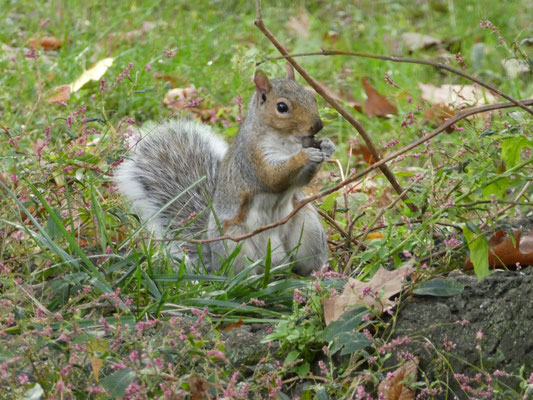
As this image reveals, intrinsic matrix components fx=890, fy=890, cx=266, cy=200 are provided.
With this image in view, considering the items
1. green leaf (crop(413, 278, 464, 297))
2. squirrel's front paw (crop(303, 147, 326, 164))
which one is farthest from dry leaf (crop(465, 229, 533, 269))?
squirrel's front paw (crop(303, 147, 326, 164))

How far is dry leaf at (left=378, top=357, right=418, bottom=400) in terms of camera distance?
62.9 inches

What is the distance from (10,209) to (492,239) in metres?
1.16

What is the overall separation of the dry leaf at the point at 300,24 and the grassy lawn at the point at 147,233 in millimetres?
38

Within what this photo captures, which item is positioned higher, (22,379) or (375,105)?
(22,379)

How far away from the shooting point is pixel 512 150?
1813 millimetres

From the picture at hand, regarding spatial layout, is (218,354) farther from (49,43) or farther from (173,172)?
(49,43)

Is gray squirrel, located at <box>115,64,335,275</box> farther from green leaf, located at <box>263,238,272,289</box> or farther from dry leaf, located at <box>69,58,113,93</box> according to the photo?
dry leaf, located at <box>69,58,113,93</box>

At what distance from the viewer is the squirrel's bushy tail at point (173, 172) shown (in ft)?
8.80

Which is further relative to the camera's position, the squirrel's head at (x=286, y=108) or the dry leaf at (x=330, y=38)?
the dry leaf at (x=330, y=38)

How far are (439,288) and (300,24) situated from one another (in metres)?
3.27

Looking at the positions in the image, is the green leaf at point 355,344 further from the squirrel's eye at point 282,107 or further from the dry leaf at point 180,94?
the dry leaf at point 180,94

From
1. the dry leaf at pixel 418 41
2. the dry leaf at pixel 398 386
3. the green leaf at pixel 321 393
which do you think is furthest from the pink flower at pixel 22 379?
the dry leaf at pixel 418 41

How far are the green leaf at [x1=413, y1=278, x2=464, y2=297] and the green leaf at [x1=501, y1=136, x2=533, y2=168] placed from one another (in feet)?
0.89

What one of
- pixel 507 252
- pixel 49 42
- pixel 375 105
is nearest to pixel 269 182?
pixel 507 252
